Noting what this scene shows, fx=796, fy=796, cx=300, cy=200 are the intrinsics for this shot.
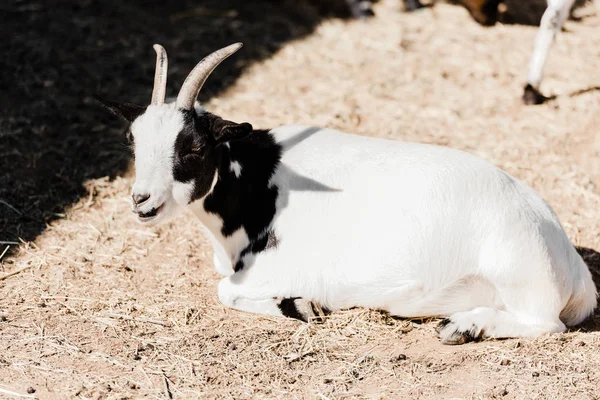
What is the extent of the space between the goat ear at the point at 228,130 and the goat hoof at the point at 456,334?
158 cm

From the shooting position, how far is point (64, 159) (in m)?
6.57

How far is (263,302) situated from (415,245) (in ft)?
3.20

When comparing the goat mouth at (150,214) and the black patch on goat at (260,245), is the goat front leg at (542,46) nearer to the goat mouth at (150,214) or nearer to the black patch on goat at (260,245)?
the black patch on goat at (260,245)

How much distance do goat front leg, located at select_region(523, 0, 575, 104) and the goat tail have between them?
3.16 m

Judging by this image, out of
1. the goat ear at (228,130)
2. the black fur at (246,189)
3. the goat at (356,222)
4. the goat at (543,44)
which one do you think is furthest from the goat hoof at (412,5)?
the goat ear at (228,130)

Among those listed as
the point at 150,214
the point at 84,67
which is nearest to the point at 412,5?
the point at 84,67

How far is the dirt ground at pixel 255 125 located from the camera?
13.8 feet

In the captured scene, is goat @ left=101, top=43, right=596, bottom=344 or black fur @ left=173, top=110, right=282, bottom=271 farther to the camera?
black fur @ left=173, top=110, right=282, bottom=271

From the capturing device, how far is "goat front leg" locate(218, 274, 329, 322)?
469cm

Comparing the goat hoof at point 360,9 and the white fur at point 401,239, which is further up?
the white fur at point 401,239

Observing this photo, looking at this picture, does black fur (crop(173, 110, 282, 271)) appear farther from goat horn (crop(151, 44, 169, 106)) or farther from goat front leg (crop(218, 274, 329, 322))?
goat horn (crop(151, 44, 169, 106))

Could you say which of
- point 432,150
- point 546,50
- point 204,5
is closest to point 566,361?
point 432,150

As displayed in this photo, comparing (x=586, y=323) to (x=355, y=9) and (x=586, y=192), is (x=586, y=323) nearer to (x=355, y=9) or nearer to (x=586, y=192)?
(x=586, y=192)

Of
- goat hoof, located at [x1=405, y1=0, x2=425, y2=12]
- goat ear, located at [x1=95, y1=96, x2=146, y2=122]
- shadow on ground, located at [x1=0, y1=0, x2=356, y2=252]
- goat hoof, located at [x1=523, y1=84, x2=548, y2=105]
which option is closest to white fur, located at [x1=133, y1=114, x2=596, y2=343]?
goat ear, located at [x1=95, y1=96, x2=146, y2=122]
